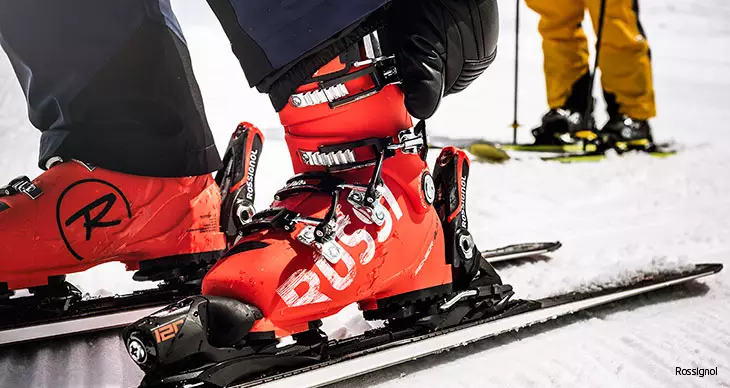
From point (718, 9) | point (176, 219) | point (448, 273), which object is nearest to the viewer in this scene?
point (448, 273)

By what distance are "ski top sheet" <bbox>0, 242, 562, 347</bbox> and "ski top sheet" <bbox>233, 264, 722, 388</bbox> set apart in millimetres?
351

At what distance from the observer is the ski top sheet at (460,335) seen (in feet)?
2.54

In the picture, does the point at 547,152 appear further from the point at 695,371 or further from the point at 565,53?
the point at 695,371

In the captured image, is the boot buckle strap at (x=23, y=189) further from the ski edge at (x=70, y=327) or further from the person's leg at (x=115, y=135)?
the ski edge at (x=70, y=327)

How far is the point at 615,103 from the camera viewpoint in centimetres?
300

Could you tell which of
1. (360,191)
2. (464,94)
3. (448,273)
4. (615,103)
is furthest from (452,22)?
(464,94)

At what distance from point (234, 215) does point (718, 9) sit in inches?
262

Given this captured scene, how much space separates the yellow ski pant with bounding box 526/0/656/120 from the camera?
9.50 feet

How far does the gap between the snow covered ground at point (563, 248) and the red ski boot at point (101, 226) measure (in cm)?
12

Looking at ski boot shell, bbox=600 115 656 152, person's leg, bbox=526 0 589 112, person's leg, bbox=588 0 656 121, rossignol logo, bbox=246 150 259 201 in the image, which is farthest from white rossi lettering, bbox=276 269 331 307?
person's leg, bbox=526 0 589 112

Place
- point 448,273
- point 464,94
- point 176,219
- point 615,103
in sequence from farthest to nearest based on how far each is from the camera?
point 464,94 → point 615,103 → point 176,219 → point 448,273

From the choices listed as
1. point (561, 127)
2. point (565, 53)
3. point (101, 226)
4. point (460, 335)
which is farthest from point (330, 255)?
point (565, 53)

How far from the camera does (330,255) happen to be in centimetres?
79

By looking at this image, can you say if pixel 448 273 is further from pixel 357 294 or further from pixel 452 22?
pixel 452 22
